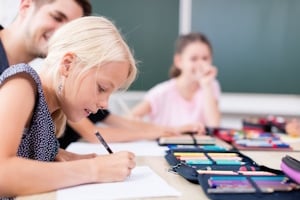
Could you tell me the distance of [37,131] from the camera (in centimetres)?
94

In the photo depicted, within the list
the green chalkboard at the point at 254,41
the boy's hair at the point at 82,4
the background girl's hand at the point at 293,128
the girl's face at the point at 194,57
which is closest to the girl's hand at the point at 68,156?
the boy's hair at the point at 82,4

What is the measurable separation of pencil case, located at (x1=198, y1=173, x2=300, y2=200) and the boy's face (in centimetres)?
85

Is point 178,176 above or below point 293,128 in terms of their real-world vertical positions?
above

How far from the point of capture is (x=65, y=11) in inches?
54.8

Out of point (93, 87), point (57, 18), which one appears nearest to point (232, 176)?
point (93, 87)

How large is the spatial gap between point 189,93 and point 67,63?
1468 millimetres

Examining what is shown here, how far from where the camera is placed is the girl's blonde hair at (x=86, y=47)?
906 mm

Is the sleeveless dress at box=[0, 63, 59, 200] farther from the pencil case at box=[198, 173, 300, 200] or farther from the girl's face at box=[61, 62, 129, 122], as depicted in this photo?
the pencil case at box=[198, 173, 300, 200]

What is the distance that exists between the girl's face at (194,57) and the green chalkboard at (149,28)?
449mm

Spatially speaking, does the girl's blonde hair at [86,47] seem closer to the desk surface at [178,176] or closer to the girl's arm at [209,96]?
the desk surface at [178,176]

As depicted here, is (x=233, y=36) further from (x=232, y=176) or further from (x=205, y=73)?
(x=232, y=176)

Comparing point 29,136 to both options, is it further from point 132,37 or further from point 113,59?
point 132,37

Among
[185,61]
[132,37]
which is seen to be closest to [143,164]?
[185,61]

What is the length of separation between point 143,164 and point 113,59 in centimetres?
31
